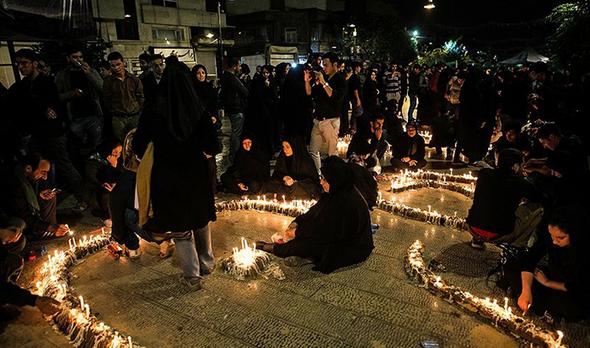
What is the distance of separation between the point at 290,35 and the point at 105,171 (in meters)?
27.0

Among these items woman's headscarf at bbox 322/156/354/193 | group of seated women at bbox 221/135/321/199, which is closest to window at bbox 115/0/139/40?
group of seated women at bbox 221/135/321/199

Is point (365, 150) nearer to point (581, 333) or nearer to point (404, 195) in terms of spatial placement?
point (404, 195)

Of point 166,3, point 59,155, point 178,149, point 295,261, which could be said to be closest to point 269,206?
point 295,261

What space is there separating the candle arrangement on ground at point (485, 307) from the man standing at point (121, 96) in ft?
13.4

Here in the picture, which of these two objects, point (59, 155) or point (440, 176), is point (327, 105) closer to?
point (440, 176)

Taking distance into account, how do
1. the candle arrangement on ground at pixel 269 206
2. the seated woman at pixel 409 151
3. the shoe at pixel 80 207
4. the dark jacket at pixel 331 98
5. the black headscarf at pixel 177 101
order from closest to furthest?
the black headscarf at pixel 177 101 → the candle arrangement on ground at pixel 269 206 → the shoe at pixel 80 207 → the dark jacket at pixel 331 98 → the seated woman at pixel 409 151

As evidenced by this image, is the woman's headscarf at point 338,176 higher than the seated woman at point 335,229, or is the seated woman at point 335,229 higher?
the woman's headscarf at point 338,176

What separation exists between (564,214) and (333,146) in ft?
12.5

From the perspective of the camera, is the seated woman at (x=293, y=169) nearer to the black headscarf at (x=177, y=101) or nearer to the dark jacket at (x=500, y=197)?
the dark jacket at (x=500, y=197)

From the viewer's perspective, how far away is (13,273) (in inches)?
139

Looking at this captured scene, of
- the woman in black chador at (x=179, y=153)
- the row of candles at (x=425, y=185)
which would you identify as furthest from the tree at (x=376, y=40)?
the woman in black chador at (x=179, y=153)

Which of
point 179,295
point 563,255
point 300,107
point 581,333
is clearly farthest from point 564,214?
point 300,107

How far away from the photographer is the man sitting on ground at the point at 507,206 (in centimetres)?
384

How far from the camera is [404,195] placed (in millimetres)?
5988
